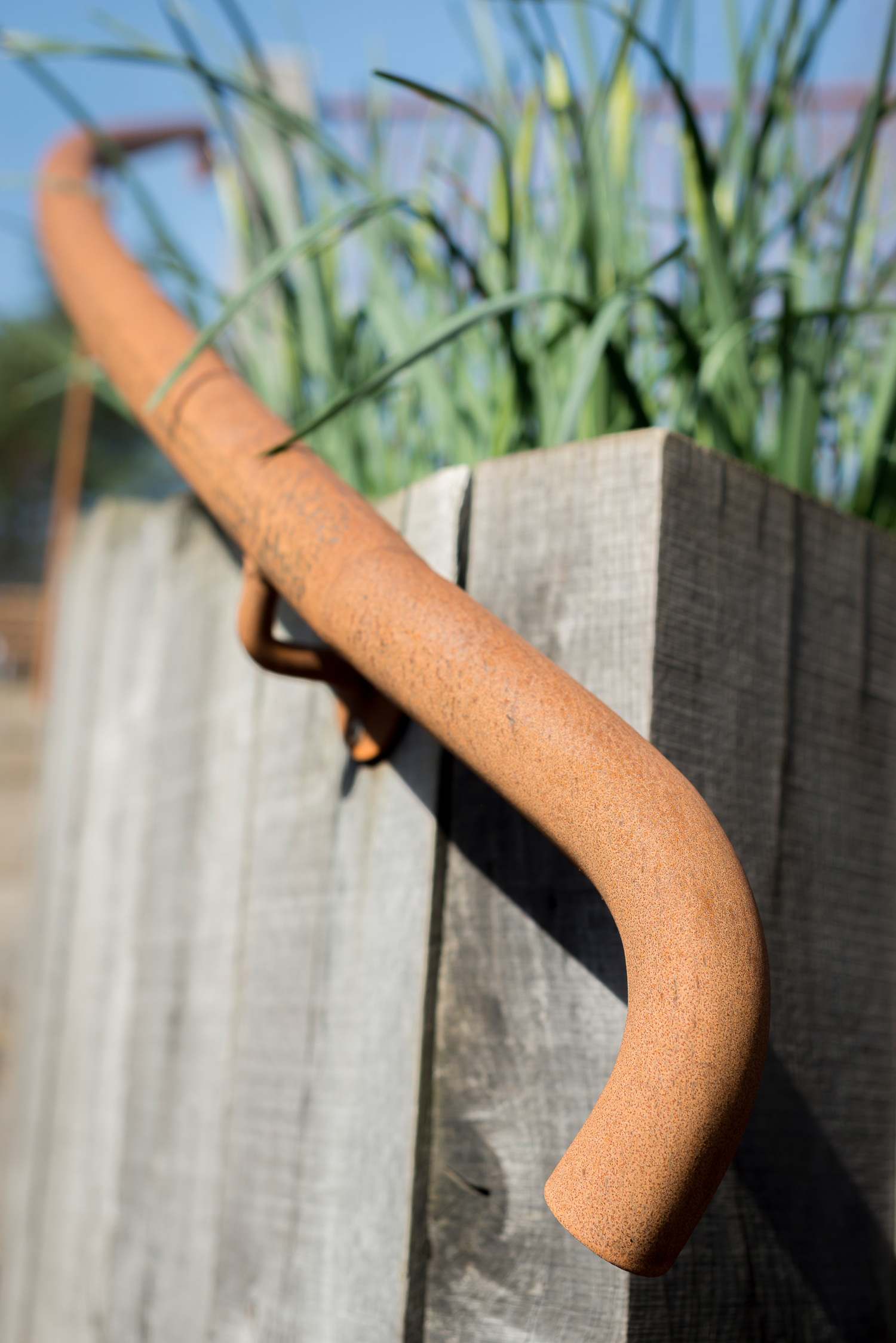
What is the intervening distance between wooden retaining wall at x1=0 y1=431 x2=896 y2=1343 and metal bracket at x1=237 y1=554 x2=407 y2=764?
21mm

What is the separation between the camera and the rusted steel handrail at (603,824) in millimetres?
415

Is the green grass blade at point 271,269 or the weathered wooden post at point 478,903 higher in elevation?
the green grass blade at point 271,269

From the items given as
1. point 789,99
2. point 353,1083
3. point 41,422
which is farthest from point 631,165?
point 41,422

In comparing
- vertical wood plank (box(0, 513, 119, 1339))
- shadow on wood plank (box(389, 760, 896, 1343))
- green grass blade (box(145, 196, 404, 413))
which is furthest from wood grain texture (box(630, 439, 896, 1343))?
vertical wood plank (box(0, 513, 119, 1339))

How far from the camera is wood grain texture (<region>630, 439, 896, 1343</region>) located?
646 mm

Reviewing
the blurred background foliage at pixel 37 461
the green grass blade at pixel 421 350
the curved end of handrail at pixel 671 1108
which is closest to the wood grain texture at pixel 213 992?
the green grass blade at pixel 421 350

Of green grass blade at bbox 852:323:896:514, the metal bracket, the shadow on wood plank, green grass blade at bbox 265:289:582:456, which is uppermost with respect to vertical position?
green grass blade at bbox 852:323:896:514

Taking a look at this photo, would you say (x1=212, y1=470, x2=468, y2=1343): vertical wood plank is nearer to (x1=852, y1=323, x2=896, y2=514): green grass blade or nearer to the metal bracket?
the metal bracket

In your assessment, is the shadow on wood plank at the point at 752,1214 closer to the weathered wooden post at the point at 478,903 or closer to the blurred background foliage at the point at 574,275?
the weathered wooden post at the point at 478,903

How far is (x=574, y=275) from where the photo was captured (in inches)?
33.0

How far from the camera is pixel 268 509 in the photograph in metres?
0.66

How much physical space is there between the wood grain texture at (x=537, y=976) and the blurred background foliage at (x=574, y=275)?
95 mm

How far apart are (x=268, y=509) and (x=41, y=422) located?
13.7 m

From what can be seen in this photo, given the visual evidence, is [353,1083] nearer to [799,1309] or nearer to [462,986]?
[462,986]
